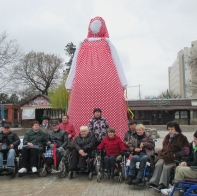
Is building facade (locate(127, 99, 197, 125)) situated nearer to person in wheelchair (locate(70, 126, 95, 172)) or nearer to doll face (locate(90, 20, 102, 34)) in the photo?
doll face (locate(90, 20, 102, 34))

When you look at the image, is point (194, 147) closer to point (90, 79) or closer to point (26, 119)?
point (90, 79)

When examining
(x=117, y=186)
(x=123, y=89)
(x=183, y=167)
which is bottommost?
(x=117, y=186)

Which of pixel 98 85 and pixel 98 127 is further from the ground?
pixel 98 85

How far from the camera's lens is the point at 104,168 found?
17.7ft

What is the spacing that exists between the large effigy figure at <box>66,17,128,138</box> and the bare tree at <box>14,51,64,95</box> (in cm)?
3293

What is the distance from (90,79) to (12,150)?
219 centimetres

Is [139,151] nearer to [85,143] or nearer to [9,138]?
[85,143]

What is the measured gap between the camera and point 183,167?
13.1 feet

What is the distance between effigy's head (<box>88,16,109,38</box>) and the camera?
690 cm

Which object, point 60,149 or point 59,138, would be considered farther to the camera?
point 59,138

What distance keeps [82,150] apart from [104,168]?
519 mm

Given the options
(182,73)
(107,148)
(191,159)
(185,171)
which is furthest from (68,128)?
(182,73)

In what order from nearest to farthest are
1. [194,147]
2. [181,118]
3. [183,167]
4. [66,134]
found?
[183,167] → [194,147] → [66,134] → [181,118]

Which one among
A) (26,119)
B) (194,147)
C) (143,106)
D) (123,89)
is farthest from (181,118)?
(194,147)
